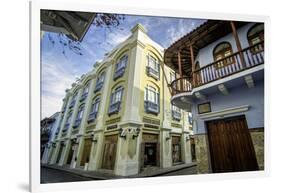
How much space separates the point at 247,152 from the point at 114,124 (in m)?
1.29

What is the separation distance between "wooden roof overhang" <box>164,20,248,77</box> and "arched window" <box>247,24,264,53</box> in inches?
4.6

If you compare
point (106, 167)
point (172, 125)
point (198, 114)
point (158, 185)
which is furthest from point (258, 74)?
point (106, 167)

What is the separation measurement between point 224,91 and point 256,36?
0.63 m

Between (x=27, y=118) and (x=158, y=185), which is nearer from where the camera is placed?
(x=27, y=118)

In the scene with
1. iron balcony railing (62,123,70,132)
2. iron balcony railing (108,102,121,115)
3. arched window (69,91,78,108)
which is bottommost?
iron balcony railing (62,123,70,132)

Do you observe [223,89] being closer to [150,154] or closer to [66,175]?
[150,154]

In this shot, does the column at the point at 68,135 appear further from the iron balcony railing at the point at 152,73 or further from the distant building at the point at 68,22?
the iron balcony railing at the point at 152,73

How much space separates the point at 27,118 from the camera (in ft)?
7.25

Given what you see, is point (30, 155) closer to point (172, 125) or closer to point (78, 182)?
point (78, 182)

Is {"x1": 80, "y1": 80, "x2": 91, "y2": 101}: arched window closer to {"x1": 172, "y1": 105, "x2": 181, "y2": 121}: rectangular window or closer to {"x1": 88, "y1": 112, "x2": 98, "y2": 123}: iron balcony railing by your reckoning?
{"x1": 88, "y1": 112, "x2": 98, "y2": 123}: iron balcony railing

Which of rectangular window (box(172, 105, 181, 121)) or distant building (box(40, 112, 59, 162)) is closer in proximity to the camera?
distant building (box(40, 112, 59, 162))

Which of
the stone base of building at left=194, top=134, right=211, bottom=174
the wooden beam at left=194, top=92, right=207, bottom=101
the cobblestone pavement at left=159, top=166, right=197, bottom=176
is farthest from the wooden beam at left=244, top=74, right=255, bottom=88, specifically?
the cobblestone pavement at left=159, top=166, right=197, bottom=176

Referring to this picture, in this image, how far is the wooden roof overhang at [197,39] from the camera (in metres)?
2.60

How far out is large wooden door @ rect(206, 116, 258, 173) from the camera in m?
2.65
